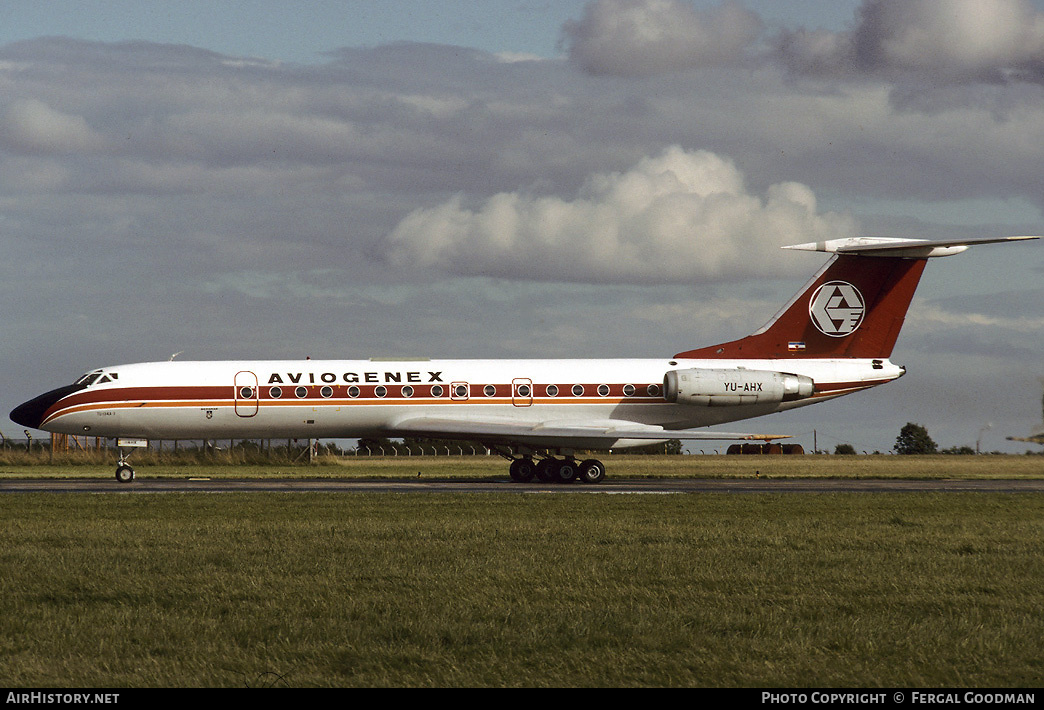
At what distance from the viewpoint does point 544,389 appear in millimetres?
34031

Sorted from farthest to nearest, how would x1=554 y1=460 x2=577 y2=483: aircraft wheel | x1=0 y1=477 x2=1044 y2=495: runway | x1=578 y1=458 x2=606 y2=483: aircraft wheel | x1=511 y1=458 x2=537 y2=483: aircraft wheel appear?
x1=511 y1=458 x2=537 y2=483: aircraft wheel < x1=554 y1=460 x2=577 y2=483: aircraft wheel < x1=578 y1=458 x2=606 y2=483: aircraft wheel < x1=0 y1=477 x2=1044 y2=495: runway

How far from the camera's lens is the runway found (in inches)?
1020

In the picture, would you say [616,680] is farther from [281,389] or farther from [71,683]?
[281,389]

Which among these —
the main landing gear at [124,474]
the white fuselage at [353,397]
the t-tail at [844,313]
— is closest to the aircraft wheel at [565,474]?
the white fuselage at [353,397]

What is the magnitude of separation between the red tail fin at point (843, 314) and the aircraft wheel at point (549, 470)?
579cm

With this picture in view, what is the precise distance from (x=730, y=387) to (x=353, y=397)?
1143cm

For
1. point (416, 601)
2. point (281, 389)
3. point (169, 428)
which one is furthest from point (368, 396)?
point (416, 601)

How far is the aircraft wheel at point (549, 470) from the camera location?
108 ft

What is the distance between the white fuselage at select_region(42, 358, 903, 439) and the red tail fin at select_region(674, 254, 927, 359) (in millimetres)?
1920

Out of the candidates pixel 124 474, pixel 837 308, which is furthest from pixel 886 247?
pixel 124 474

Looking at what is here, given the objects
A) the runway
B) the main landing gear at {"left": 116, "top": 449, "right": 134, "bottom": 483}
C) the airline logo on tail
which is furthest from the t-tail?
the main landing gear at {"left": 116, "top": 449, "right": 134, "bottom": 483}

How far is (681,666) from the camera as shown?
7.58 m

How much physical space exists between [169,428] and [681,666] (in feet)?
93.5

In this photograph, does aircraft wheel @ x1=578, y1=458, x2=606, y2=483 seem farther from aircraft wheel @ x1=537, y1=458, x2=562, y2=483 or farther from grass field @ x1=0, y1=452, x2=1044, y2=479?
grass field @ x1=0, y1=452, x2=1044, y2=479
